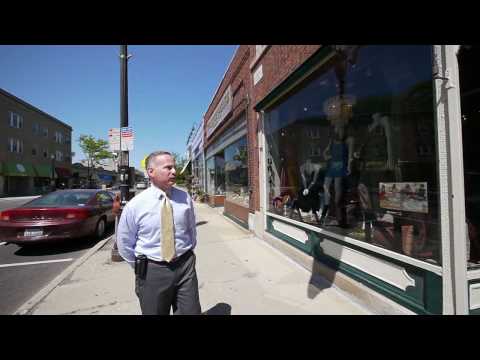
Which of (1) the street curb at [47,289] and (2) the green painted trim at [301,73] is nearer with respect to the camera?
(1) the street curb at [47,289]

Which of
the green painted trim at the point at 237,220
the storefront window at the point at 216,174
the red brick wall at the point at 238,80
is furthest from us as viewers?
the storefront window at the point at 216,174

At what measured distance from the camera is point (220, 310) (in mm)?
3178

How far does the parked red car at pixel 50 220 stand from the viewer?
18.2 ft

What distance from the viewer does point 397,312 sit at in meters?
2.80

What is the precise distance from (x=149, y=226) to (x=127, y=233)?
0.73 ft

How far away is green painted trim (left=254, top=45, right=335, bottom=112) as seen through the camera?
3.92 meters

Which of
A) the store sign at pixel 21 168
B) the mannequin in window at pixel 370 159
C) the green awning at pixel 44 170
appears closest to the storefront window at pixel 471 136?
the mannequin in window at pixel 370 159

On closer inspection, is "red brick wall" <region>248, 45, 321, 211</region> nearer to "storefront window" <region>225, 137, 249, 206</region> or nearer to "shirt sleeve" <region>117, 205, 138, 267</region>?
"storefront window" <region>225, 137, 249, 206</region>

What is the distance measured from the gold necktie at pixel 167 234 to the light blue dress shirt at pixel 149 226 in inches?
1.2

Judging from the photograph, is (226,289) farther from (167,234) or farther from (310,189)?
(310,189)

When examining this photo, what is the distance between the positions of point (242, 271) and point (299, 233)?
4.32 ft

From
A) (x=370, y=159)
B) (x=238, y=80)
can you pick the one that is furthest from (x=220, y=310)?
(x=238, y=80)

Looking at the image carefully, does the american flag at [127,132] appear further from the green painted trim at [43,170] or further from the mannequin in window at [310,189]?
the green painted trim at [43,170]
